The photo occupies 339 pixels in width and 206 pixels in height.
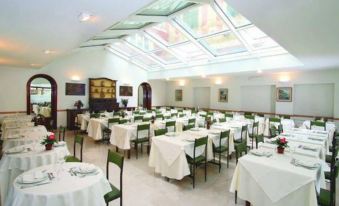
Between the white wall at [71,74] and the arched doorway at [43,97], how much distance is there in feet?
0.61

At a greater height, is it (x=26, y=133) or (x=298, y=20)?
(x=298, y=20)

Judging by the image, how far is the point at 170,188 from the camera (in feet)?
13.3

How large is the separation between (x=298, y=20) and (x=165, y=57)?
848 cm

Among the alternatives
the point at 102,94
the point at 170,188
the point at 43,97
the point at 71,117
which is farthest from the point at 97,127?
the point at 43,97

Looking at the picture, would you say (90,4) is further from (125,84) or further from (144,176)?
(125,84)

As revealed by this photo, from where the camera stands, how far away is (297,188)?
263cm

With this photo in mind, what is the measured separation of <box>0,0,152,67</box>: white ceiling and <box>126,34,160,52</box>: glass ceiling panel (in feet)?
17.5

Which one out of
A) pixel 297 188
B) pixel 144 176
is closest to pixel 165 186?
pixel 144 176

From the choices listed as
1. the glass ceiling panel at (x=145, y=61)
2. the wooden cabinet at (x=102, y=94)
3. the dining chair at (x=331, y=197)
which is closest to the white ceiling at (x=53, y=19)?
the dining chair at (x=331, y=197)

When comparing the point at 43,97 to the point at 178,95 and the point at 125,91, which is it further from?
the point at 178,95

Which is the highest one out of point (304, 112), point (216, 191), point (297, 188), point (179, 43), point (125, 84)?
point (179, 43)

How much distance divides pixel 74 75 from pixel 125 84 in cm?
321

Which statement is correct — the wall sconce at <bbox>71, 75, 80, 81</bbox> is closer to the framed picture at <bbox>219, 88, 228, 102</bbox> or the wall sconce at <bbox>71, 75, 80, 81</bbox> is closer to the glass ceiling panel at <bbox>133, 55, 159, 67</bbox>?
the glass ceiling panel at <bbox>133, 55, 159, 67</bbox>

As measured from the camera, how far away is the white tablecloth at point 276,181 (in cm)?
260
